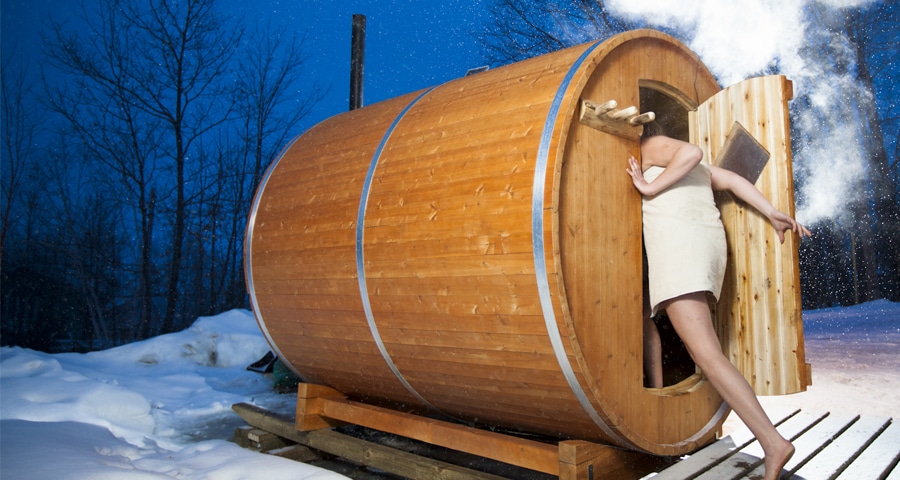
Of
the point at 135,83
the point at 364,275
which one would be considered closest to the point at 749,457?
the point at 364,275

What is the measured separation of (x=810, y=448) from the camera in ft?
11.1

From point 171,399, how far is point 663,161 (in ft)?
16.9

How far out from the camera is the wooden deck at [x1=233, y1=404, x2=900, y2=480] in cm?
304

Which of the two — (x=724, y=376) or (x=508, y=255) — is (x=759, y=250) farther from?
(x=508, y=255)

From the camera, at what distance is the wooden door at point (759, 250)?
3.29 meters

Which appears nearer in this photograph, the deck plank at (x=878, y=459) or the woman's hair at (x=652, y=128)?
the deck plank at (x=878, y=459)

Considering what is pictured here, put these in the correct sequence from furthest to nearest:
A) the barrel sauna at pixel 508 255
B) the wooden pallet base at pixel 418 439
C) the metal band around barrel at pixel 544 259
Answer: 1. the wooden pallet base at pixel 418 439
2. the barrel sauna at pixel 508 255
3. the metal band around barrel at pixel 544 259

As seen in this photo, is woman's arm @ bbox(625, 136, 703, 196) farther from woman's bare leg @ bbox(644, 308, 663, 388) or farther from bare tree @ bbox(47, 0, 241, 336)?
bare tree @ bbox(47, 0, 241, 336)

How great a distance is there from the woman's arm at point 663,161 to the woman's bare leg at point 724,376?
55cm

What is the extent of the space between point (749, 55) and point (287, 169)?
950cm

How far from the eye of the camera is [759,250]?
337 cm

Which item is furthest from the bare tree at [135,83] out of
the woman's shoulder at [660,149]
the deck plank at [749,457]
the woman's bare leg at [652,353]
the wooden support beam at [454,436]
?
the deck plank at [749,457]

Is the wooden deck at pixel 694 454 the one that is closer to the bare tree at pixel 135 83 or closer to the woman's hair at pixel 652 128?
the woman's hair at pixel 652 128

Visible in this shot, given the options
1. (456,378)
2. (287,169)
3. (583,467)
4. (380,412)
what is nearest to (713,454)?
(583,467)
